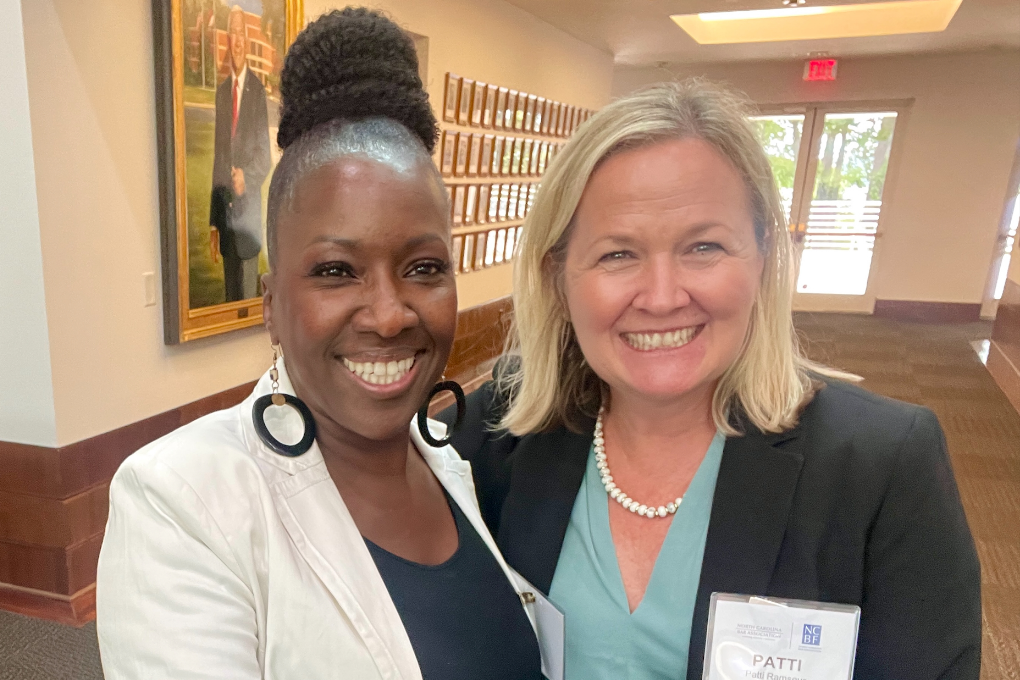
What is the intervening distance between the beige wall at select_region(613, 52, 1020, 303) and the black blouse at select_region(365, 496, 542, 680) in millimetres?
8858

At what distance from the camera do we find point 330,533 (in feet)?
3.16

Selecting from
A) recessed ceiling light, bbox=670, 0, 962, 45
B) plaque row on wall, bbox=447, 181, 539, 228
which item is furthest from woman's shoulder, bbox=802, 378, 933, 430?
recessed ceiling light, bbox=670, 0, 962, 45

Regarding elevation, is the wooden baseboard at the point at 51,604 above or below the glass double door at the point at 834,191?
below

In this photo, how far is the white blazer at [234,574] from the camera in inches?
31.4

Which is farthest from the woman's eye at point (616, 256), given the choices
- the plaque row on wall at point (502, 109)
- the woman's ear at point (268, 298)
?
the plaque row on wall at point (502, 109)

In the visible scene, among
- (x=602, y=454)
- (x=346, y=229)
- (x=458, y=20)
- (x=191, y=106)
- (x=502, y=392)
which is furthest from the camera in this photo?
(x=458, y=20)

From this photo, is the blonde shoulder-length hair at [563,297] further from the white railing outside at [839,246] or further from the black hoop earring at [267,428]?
the white railing outside at [839,246]

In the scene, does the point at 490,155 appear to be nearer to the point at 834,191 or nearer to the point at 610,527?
the point at 610,527

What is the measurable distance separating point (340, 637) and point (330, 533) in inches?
5.4

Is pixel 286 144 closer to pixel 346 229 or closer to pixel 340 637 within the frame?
pixel 346 229

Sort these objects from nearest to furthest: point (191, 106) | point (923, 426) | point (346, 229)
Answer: point (346, 229), point (923, 426), point (191, 106)

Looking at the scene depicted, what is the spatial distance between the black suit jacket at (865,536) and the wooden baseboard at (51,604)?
2499 millimetres

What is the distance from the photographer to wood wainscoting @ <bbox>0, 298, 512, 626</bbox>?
2.53m

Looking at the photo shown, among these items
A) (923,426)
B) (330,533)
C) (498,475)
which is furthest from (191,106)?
(923,426)
